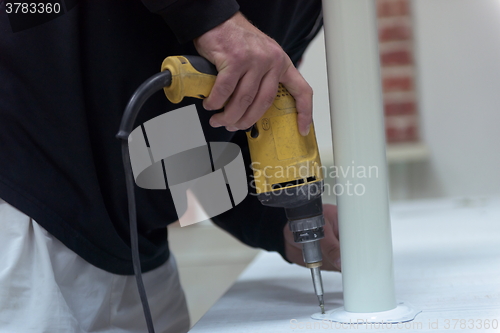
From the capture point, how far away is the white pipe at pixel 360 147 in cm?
46

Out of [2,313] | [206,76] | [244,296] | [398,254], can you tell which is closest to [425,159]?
[398,254]

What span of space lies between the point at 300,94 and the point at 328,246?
0.28 meters

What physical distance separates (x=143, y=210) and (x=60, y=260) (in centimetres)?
14

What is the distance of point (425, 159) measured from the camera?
66.2 inches

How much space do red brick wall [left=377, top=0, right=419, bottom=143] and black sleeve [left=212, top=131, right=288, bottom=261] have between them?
107cm

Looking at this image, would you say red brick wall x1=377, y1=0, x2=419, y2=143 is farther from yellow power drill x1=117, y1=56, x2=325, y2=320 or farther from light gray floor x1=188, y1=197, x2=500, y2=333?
yellow power drill x1=117, y1=56, x2=325, y2=320

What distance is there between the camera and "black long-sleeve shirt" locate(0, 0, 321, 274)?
0.52 meters

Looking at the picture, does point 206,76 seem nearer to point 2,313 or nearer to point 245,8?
point 245,8

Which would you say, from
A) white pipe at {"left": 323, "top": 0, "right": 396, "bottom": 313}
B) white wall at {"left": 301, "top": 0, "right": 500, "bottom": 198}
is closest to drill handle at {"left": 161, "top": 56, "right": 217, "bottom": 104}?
white pipe at {"left": 323, "top": 0, "right": 396, "bottom": 313}

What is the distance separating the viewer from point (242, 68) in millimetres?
458

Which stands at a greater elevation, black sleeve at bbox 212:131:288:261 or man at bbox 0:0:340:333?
man at bbox 0:0:340:333

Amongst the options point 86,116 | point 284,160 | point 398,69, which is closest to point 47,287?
point 86,116

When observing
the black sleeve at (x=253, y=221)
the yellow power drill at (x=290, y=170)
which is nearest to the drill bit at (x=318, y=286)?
the yellow power drill at (x=290, y=170)

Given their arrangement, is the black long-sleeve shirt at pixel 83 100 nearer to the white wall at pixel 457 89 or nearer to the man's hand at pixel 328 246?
the man's hand at pixel 328 246
